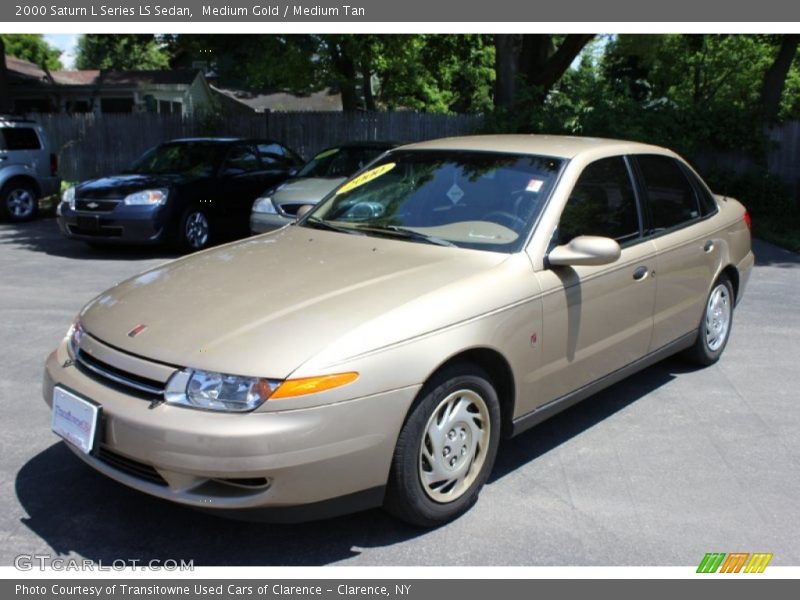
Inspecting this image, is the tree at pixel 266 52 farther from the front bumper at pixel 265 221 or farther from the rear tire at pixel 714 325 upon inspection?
the rear tire at pixel 714 325

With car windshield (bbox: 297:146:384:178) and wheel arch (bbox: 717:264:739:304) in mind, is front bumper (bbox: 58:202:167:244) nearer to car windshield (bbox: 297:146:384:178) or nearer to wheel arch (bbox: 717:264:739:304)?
car windshield (bbox: 297:146:384:178)

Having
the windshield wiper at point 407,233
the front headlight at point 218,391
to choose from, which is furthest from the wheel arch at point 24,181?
the front headlight at point 218,391

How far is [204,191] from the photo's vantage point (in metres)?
11.4

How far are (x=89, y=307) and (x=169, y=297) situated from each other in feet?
1.64

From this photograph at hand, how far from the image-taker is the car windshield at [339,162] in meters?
11.1

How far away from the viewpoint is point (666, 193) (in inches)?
211

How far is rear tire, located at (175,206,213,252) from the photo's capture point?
11.1 m

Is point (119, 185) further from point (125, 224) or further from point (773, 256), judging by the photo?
point (773, 256)

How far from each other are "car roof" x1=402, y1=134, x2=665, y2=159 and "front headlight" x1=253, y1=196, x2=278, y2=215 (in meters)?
4.99

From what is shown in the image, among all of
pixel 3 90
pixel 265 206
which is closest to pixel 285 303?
pixel 265 206

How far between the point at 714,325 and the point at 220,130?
1553 cm

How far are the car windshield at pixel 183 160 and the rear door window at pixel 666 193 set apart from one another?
7.63 m

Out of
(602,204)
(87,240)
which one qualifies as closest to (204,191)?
(87,240)

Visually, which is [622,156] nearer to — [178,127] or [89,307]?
[89,307]
